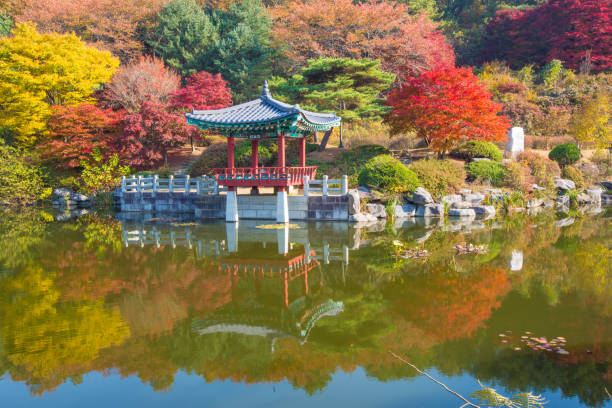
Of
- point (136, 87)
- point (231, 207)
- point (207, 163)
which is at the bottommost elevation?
point (231, 207)

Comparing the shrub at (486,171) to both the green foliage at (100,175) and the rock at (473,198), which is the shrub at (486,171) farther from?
the green foliage at (100,175)

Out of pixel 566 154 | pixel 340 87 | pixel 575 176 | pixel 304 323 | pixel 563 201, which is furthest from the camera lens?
pixel 340 87

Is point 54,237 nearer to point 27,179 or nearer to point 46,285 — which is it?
point 46,285

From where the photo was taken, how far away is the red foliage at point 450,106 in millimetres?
17250

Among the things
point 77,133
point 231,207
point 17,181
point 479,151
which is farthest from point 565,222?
point 17,181

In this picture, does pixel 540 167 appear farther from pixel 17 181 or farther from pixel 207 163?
pixel 17 181

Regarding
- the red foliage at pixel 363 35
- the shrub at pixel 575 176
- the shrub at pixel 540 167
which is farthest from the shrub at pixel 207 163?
the shrub at pixel 575 176

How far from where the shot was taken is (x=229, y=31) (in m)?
31.0

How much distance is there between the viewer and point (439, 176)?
55.4 feet

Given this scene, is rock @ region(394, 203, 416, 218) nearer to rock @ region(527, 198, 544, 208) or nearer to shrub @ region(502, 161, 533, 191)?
shrub @ region(502, 161, 533, 191)

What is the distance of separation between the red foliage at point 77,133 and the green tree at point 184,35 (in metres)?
9.13

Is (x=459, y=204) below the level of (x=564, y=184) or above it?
below

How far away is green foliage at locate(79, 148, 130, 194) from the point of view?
2127 centimetres

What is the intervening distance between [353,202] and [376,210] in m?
1.12
